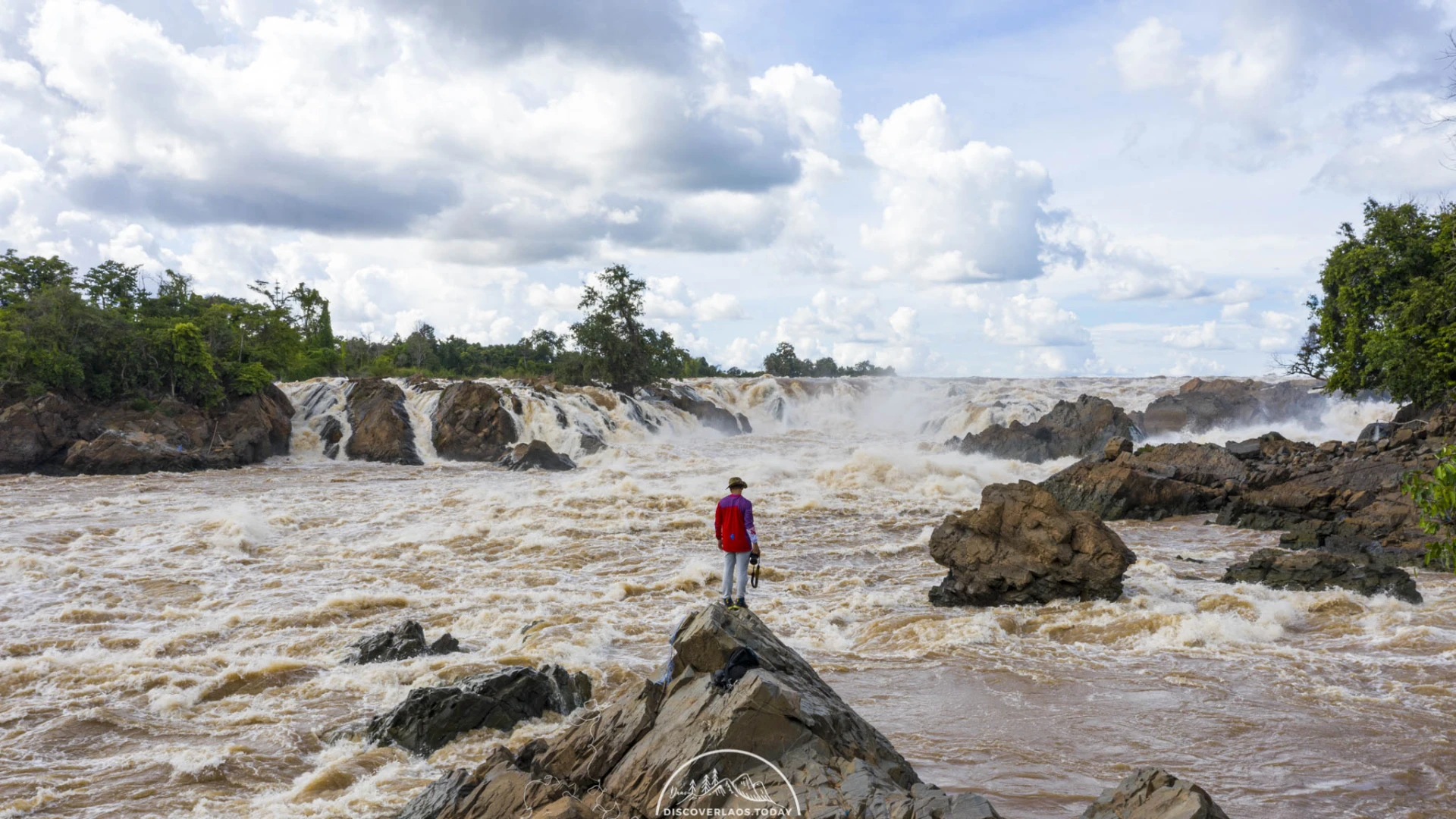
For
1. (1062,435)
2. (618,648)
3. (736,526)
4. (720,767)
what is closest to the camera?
(720,767)

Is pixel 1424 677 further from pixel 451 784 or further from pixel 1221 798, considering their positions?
pixel 451 784

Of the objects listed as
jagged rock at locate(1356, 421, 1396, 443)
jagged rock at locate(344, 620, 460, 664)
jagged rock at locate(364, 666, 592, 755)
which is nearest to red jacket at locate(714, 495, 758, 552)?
jagged rock at locate(364, 666, 592, 755)

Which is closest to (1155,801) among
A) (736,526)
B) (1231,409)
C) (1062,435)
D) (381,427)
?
(736,526)

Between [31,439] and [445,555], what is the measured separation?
2107 cm

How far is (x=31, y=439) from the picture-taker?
2728cm

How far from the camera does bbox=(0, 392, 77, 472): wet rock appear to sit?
88.1 feet

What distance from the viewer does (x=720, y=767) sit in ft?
15.3

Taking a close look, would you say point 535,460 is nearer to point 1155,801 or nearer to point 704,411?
point 704,411

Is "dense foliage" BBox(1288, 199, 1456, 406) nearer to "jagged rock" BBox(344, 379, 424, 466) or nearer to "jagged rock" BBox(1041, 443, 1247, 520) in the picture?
"jagged rock" BBox(1041, 443, 1247, 520)

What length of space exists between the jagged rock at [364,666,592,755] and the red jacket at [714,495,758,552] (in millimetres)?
2416

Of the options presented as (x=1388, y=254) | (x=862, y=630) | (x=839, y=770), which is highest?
(x=1388, y=254)

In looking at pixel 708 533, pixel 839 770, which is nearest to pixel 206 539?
pixel 708 533

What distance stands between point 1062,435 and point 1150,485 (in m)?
10.9

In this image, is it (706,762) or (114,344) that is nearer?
(706,762)
